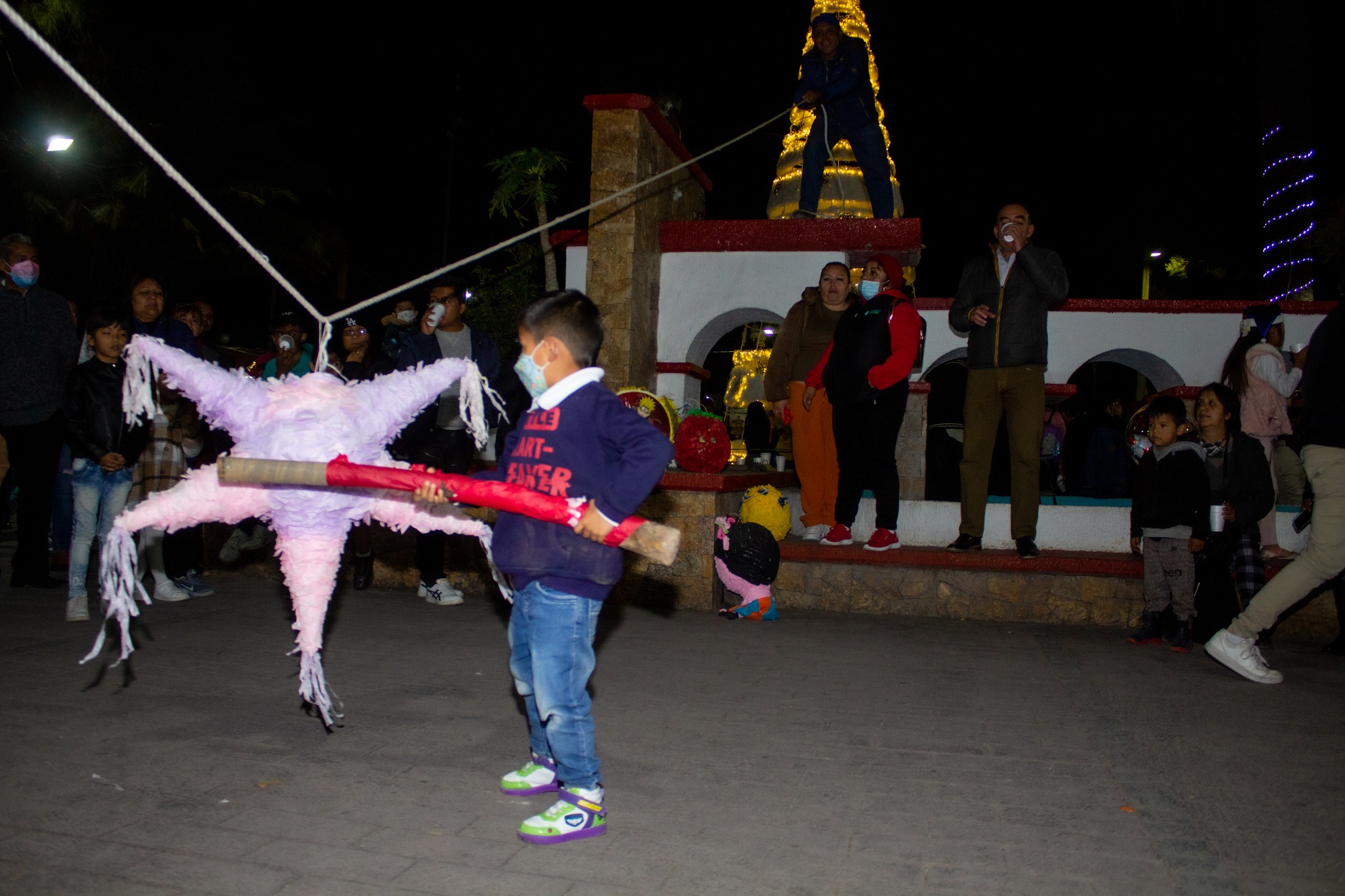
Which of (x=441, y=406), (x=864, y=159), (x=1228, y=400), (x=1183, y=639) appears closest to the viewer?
(x=1183, y=639)

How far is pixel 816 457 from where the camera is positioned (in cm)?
648

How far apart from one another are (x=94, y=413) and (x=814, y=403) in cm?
408

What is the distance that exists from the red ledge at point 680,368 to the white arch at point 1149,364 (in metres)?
3.49

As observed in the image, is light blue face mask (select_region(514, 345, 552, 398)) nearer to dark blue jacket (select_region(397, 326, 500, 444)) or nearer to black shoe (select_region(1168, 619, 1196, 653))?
dark blue jacket (select_region(397, 326, 500, 444))

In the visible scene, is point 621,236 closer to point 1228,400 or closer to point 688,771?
point 1228,400

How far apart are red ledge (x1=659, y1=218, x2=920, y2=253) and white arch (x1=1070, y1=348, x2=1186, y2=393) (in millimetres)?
2465

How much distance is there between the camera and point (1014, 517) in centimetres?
597

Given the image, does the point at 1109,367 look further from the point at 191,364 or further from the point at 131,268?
the point at 191,364

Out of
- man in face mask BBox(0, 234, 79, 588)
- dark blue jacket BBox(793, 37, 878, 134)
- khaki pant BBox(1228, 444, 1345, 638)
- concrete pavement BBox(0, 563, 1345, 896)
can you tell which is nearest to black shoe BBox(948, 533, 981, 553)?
concrete pavement BBox(0, 563, 1345, 896)

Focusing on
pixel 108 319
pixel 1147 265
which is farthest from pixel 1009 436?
pixel 1147 265

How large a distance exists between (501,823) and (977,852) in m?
1.20

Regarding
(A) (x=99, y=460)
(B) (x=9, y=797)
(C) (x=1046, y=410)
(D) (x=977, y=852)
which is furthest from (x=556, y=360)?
(C) (x=1046, y=410)

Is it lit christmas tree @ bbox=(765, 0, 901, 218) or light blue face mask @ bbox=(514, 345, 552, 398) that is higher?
lit christmas tree @ bbox=(765, 0, 901, 218)

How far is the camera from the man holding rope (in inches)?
338
